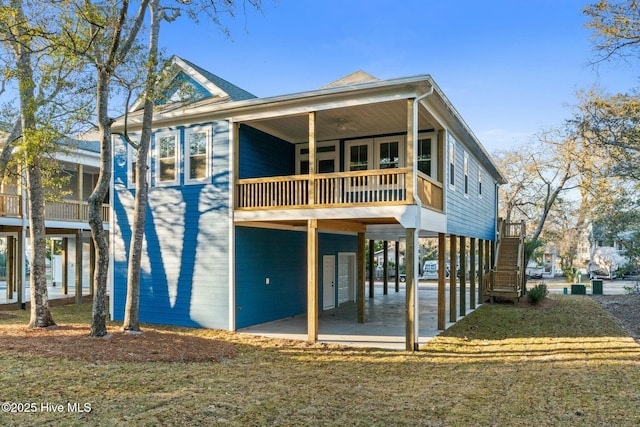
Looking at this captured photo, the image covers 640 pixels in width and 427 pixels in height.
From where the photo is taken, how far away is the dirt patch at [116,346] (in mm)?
8367

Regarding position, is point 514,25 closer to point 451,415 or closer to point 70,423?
point 451,415

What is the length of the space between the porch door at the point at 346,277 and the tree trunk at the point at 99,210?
9.58m

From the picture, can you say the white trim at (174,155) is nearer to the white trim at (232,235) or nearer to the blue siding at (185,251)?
the blue siding at (185,251)

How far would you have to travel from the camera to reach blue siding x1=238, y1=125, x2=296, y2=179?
1257cm

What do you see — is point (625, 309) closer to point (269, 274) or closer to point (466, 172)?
point (466, 172)

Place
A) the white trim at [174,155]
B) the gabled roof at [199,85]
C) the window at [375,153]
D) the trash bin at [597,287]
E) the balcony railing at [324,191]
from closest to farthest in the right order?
the balcony railing at [324,191], the white trim at [174,155], the gabled roof at [199,85], the window at [375,153], the trash bin at [597,287]

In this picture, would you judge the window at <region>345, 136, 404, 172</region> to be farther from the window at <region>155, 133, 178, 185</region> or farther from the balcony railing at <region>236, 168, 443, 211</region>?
the window at <region>155, 133, 178, 185</region>

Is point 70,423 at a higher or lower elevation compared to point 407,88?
lower

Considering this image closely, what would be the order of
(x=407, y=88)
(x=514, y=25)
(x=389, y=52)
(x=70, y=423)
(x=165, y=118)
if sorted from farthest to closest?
(x=389, y=52) → (x=514, y=25) → (x=165, y=118) → (x=407, y=88) → (x=70, y=423)

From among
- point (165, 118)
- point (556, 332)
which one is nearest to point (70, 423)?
point (165, 118)

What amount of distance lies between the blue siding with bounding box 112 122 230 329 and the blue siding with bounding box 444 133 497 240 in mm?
6444

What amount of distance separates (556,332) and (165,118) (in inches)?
494

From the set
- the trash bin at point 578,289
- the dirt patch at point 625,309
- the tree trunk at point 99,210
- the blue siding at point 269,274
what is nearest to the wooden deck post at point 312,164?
the blue siding at point 269,274

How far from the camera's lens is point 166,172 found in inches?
512
